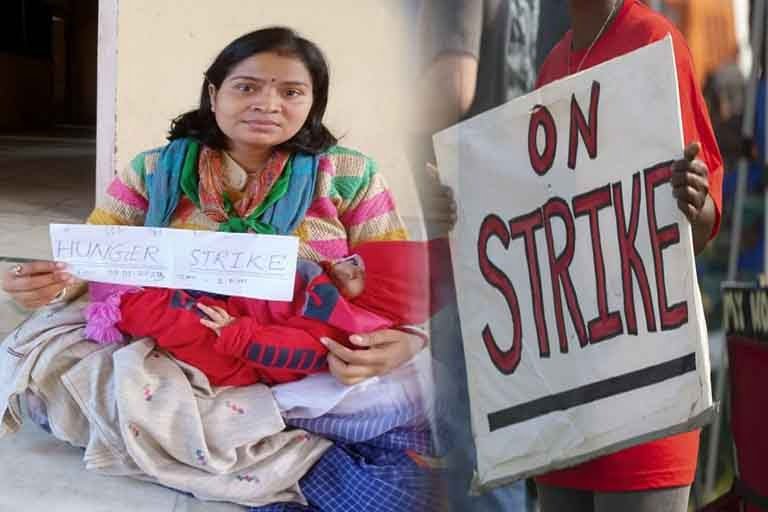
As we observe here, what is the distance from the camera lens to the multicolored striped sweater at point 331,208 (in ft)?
3.28

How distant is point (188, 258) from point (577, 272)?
50 centimetres

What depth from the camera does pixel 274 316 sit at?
1.01 metres

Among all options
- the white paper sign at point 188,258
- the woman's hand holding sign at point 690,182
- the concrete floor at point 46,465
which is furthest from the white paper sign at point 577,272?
the concrete floor at point 46,465

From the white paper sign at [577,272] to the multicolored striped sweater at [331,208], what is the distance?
0.42 m

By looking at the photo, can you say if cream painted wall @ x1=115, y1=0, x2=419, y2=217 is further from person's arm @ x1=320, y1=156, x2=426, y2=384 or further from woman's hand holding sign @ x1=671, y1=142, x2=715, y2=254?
woman's hand holding sign @ x1=671, y1=142, x2=715, y2=254

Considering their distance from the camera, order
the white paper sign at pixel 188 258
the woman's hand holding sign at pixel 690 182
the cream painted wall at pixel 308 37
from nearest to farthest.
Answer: the woman's hand holding sign at pixel 690 182, the cream painted wall at pixel 308 37, the white paper sign at pixel 188 258

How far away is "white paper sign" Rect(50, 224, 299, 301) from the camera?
35.7 inches

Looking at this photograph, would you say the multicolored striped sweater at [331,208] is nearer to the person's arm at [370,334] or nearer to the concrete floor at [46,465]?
the person's arm at [370,334]

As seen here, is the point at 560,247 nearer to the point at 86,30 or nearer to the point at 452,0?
the point at 452,0

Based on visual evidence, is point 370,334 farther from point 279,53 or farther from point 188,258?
point 279,53

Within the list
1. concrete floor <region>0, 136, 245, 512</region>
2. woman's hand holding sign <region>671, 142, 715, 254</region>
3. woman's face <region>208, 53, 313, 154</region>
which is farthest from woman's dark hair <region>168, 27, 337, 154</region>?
woman's hand holding sign <region>671, 142, 715, 254</region>

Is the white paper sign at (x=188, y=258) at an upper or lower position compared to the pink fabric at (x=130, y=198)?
lower

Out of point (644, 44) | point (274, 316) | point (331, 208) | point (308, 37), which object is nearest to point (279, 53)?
point (308, 37)

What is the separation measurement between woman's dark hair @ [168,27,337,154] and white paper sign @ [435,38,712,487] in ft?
1.45
